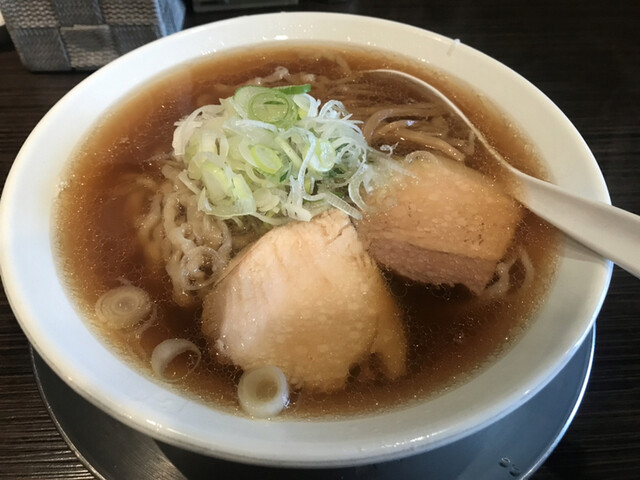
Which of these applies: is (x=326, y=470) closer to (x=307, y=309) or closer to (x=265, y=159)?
(x=307, y=309)

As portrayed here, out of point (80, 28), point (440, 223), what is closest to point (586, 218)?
point (440, 223)


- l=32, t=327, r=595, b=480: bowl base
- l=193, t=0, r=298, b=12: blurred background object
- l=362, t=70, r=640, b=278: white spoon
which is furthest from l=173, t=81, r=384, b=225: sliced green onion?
l=193, t=0, r=298, b=12: blurred background object

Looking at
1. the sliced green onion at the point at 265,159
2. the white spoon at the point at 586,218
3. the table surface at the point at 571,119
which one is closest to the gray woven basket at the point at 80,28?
the table surface at the point at 571,119

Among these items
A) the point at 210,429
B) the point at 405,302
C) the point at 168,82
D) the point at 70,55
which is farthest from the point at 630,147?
the point at 70,55

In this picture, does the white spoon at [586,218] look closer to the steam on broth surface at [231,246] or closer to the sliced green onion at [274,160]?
the steam on broth surface at [231,246]

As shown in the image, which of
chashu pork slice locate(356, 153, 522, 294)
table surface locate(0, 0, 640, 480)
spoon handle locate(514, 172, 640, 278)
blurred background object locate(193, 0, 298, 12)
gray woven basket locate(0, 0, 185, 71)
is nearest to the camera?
spoon handle locate(514, 172, 640, 278)

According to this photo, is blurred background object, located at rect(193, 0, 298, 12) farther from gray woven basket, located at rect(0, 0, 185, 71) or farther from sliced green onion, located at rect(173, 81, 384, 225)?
sliced green onion, located at rect(173, 81, 384, 225)
